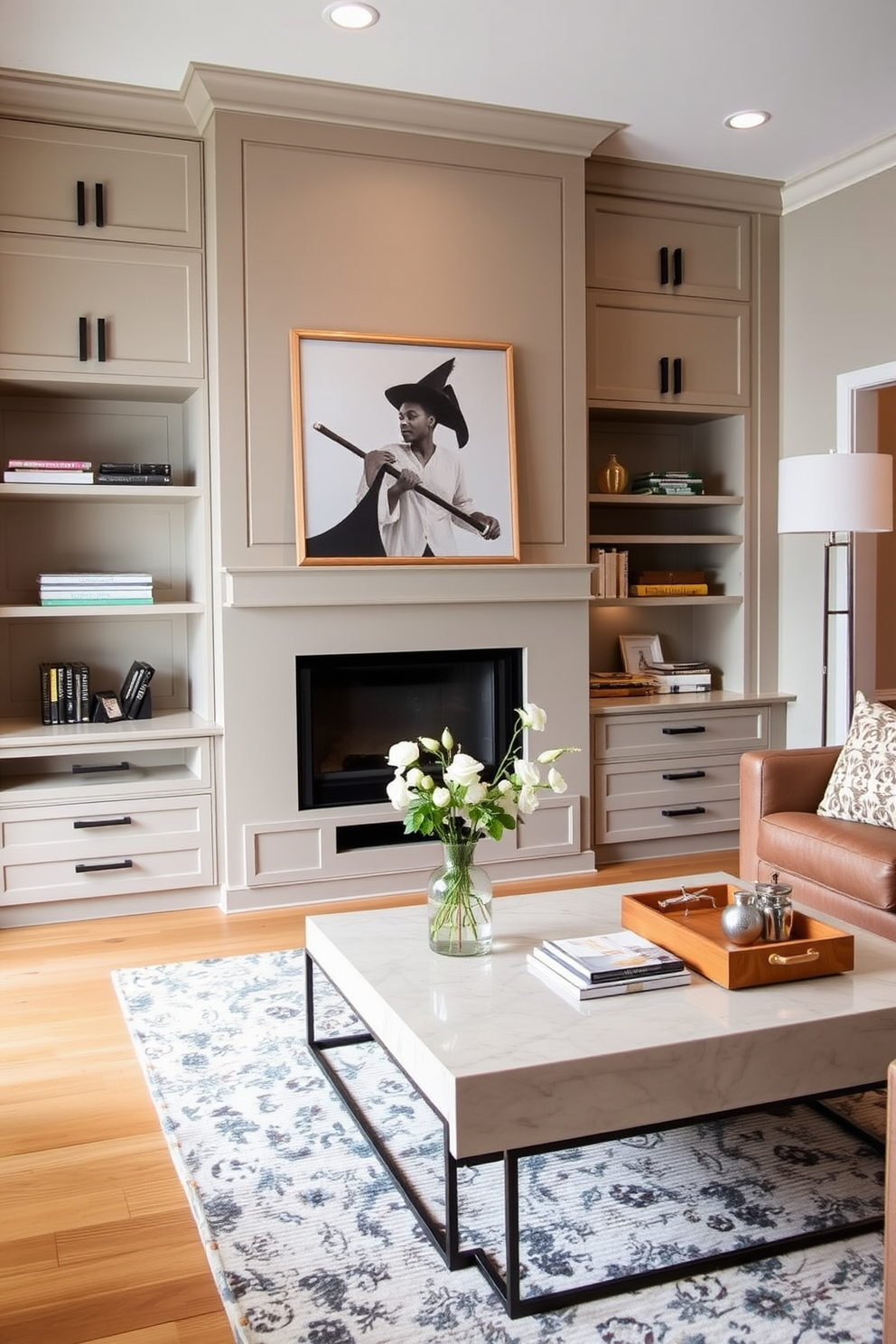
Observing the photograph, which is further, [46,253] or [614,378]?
[614,378]

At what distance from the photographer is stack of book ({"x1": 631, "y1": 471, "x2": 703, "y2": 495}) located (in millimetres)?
5113

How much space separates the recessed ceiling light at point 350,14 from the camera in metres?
3.43

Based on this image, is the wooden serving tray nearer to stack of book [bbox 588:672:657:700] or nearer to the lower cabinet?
the lower cabinet

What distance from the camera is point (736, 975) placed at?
7.25 ft

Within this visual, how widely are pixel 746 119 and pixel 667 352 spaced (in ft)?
3.13

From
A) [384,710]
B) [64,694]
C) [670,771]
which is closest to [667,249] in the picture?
[670,771]

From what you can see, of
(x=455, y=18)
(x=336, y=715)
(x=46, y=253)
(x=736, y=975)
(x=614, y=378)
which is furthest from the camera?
(x=614, y=378)

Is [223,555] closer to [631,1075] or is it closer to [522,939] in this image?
[522,939]

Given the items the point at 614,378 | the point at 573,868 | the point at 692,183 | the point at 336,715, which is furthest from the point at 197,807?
the point at 692,183

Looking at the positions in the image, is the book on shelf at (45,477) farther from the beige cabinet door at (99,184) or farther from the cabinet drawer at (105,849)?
the cabinet drawer at (105,849)

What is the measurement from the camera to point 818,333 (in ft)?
16.4

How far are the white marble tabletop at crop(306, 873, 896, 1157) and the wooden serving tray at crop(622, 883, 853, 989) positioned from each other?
0.08ft

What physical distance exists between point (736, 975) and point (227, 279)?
2939 millimetres

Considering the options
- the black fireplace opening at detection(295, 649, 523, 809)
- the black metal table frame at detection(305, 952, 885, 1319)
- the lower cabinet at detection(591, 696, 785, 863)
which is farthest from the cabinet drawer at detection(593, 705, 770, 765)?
the black metal table frame at detection(305, 952, 885, 1319)
